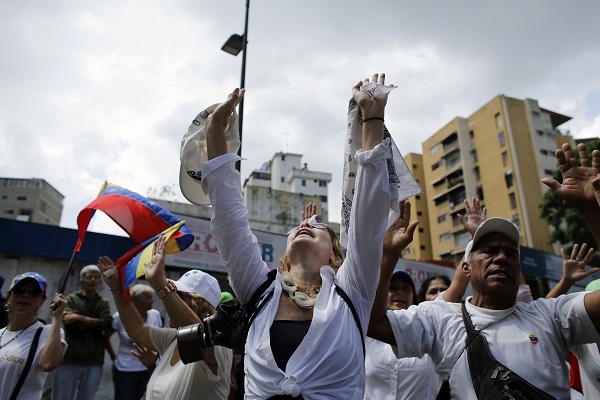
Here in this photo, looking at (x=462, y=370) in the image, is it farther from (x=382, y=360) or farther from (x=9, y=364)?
(x=9, y=364)

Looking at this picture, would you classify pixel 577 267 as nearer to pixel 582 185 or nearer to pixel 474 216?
pixel 474 216

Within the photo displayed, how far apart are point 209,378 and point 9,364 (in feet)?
5.89

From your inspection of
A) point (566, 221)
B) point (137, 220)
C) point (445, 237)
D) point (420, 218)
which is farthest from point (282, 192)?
point (137, 220)

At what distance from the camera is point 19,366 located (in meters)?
3.50

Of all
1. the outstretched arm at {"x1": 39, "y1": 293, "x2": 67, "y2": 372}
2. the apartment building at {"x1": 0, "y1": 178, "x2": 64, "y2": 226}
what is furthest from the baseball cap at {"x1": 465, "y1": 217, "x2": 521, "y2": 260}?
the apartment building at {"x1": 0, "y1": 178, "x2": 64, "y2": 226}

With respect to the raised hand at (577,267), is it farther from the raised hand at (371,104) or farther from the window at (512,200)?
the window at (512,200)

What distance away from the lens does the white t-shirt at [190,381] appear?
9.42 ft

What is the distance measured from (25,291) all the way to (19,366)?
0.64 meters

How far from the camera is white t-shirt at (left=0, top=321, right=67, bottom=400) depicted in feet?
11.2

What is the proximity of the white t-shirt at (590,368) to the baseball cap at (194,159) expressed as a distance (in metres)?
2.64

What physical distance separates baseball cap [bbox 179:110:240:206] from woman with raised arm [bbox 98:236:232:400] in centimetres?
100

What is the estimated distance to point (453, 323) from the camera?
2.34 m

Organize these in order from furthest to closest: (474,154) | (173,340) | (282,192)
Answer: (474,154), (282,192), (173,340)

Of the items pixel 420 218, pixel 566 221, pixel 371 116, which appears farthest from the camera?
pixel 420 218
